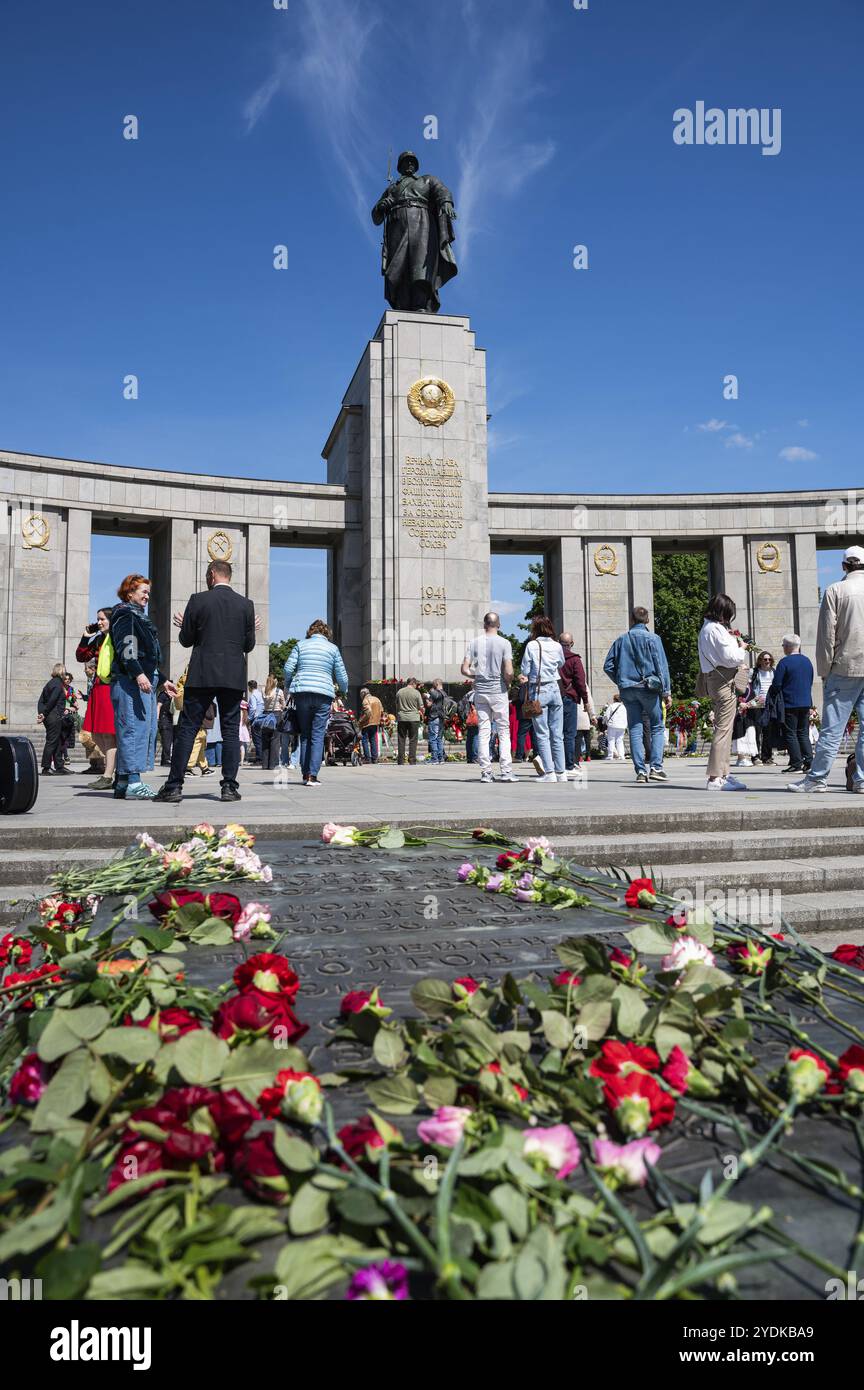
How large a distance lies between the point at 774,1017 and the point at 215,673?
6182 millimetres

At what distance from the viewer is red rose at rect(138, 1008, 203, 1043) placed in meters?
1.92

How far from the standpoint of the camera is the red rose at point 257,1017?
6.31 ft

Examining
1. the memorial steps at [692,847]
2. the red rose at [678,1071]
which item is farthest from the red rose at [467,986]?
the memorial steps at [692,847]

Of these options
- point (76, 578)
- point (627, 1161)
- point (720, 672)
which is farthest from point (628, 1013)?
point (76, 578)

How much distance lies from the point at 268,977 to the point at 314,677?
7.45 meters

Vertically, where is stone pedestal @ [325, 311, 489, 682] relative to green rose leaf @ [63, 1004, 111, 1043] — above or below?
above

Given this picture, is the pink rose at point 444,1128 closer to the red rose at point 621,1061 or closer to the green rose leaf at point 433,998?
the red rose at point 621,1061

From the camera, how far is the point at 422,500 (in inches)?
1036

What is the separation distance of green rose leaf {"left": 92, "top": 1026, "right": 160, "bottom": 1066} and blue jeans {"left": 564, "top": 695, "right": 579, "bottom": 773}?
1147cm

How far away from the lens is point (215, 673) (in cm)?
769

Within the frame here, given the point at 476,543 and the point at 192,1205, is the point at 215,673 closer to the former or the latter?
the point at 192,1205

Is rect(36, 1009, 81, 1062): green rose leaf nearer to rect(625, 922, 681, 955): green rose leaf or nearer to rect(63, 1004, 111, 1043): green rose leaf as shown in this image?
rect(63, 1004, 111, 1043): green rose leaf

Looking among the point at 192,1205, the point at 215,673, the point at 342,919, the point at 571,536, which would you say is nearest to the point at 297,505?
the point at 571,536

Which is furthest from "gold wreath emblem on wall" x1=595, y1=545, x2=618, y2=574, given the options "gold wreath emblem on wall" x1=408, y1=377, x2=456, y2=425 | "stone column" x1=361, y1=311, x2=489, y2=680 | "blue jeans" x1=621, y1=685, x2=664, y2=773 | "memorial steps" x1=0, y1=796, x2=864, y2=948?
"memorial steps" x1=0, y1=796, x2=864, y2=948
